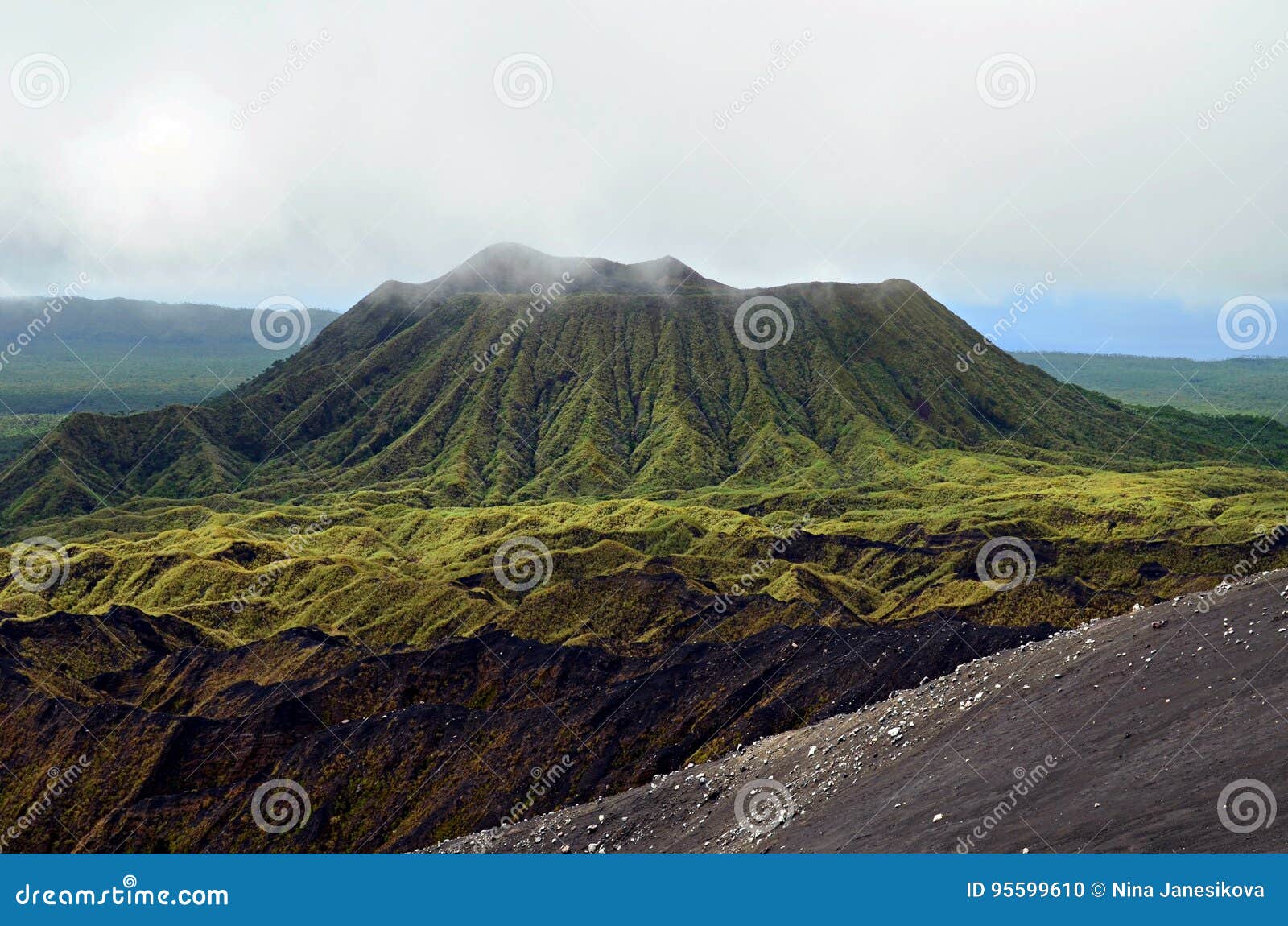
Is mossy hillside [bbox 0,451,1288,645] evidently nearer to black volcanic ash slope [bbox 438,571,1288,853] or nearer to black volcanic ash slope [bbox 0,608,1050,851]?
black volcanic ash slope [bbox 0,608,1050,851]

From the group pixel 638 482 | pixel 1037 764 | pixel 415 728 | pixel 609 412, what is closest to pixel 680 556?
pixel 415 728

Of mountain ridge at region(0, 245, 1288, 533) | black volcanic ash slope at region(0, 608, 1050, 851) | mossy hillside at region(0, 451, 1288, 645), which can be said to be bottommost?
black volcanic ash slope at region(0, 608, 1050, 851)

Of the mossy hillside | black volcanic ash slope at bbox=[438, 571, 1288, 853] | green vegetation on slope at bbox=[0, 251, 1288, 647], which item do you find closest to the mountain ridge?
green vegetation on slope at bbox=[0, 251, 1288, 647]

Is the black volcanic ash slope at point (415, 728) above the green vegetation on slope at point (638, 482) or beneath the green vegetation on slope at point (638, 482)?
beneath

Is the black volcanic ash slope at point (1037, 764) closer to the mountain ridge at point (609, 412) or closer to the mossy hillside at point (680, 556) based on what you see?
the mossy hillside at point (680, 556)

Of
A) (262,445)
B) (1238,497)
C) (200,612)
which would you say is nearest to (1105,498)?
(1238,497)

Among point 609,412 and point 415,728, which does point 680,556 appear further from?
point 609,412

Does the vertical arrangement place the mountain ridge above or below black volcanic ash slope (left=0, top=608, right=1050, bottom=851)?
above

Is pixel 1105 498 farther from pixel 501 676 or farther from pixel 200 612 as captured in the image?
pixel 200 612

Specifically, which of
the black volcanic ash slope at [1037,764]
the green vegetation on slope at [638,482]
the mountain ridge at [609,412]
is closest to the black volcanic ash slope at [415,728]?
the black volcanic ash slope at [1037,764]

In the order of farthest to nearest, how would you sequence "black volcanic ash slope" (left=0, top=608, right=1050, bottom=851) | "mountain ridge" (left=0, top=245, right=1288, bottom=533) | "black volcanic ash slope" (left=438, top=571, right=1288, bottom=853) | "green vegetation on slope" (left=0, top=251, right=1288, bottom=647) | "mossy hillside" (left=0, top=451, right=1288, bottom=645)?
"mountain ridge" (left=0, top=245, right=1288, bottom=533), "green vegetation on slope" (left=0, top=251, right=1288, bottom=647), "mossy hillside" (left=0, top=451, right=1288, bottom=645), "black volcanic ash slope" (left=0, top=608, right=1050, bottom=851), "black volcanic ash slope" (left=438, top=571, right=1288, bottom=853)

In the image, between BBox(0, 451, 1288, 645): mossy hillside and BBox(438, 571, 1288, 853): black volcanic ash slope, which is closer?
BBox(438, 571, 1288, 853): black volcanic ash slope

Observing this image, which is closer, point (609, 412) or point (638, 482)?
point (638, 482)

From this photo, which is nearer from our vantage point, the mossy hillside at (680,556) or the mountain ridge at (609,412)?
the mossy hillside at (680,556)
